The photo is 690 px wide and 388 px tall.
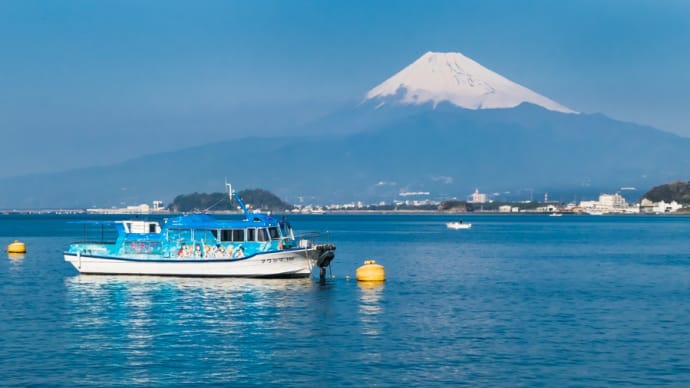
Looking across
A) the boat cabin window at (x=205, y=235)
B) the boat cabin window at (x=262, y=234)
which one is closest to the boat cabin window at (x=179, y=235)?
the boat cabin window at (x=205, y=235)

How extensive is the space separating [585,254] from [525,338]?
66534 millimetres

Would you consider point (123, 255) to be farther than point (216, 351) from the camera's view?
Yes

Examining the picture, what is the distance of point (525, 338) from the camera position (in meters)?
40.0

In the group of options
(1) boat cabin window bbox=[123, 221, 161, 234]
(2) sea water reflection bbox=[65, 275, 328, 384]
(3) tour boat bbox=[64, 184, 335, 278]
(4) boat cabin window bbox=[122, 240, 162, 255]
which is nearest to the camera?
(2) sea water reflection bbox=[65, 275, 328, 384]

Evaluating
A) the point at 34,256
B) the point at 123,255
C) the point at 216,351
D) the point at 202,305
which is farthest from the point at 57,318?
the point at 34,256

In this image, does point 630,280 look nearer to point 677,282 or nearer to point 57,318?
point 677,282

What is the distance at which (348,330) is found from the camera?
42188mm

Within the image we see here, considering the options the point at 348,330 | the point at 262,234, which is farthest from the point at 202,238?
the point at 348,330

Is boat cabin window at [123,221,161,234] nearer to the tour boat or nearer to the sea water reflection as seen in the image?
the tour boat

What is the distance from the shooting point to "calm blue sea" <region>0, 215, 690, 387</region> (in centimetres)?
3272

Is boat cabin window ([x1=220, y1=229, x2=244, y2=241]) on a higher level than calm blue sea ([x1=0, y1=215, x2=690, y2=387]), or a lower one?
higher

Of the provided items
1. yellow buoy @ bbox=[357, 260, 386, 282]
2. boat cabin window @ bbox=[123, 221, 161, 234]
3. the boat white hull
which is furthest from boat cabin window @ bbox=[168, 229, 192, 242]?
yellow buoy @ bbox=[357, 260, 386, 282]

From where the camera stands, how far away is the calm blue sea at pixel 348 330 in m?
32.7

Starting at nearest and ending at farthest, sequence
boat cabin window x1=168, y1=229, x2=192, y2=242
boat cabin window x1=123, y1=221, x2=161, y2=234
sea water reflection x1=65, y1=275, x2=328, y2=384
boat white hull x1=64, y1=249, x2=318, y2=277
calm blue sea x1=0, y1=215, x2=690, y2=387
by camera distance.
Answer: calm blue sea x1=0, y1=215, x2=690, y2=387
sea water reflection x1=65, y1=275, x2=328, y2=384
boat white hull x1=64, y1=249, x2=318, y2=277
boat cabin window x1=168, y1=229, x2=192, y2=242
boat cabin window x1=123, y1=221, x2=161, y2=234
